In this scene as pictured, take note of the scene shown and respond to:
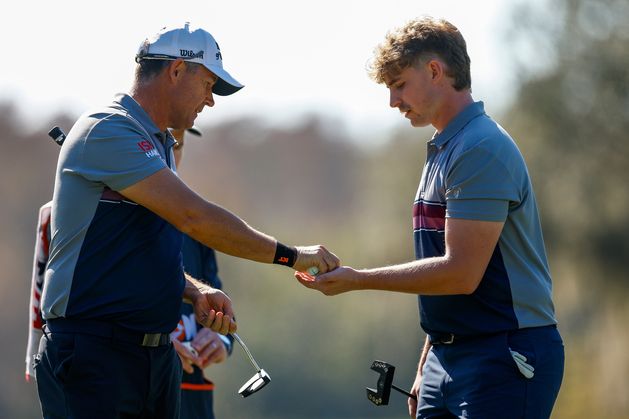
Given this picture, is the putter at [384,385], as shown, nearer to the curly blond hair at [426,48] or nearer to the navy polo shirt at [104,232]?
the navy polo shirt at [104,232]

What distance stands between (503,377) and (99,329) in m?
2.00

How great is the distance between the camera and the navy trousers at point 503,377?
17.1ft

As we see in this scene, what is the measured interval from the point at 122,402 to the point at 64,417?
0.93 ft

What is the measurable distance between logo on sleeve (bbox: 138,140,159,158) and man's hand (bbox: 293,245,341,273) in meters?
0.95

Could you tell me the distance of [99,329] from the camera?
16.9ft

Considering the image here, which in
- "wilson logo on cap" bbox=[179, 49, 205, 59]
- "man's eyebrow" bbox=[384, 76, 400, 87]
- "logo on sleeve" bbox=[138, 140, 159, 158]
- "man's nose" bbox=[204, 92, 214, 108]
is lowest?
"logo on sleeve" bbox=[138, 140, 159, 158]

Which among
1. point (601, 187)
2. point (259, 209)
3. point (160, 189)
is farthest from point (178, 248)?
point (259, 209)

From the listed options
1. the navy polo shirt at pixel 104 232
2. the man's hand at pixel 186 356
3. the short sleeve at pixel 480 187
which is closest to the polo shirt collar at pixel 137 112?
the navy polo shirt at pixel 104 232

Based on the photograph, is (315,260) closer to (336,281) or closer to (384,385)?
(336,281)

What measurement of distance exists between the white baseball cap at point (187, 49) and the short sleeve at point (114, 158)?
0.62m

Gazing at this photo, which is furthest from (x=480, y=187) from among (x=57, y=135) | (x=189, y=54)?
(x=57, y=135)

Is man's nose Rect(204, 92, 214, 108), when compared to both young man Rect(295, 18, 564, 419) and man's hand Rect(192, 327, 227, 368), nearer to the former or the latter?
young man Rect(295, 18, 564, 419)

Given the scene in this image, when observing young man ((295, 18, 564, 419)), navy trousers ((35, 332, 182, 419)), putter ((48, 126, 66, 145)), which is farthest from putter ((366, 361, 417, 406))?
putter ((48, 126, 66, 145))

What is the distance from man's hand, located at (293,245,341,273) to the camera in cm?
564
